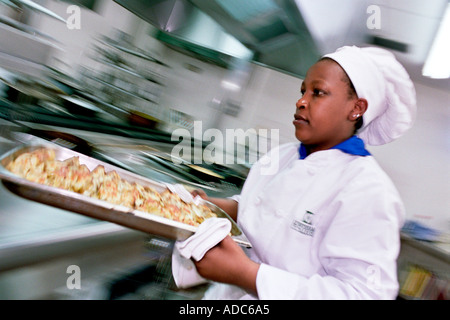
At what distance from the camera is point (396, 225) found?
0.72 meters

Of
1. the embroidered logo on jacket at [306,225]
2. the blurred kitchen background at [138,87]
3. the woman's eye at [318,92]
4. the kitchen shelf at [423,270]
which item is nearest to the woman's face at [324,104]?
the woman's eye at [318,92]

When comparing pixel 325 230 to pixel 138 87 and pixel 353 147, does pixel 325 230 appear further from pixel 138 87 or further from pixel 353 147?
pixel 138 87

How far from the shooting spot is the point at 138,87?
3.15m

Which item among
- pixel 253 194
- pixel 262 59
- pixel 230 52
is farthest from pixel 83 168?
pixel 262 59

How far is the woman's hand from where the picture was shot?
744mm

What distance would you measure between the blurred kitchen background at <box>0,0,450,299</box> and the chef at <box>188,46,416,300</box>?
46 centimetres

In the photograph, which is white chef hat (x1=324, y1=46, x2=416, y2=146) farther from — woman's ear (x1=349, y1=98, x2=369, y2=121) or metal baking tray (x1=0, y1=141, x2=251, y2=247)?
metal baking tray (x1=0, y1=141, x2=251, y2=247)

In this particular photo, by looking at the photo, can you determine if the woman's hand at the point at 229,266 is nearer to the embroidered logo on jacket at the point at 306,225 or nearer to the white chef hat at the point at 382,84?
the embroidered logo on jacket at the point at 306,225

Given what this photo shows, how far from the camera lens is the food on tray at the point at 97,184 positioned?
0.91m

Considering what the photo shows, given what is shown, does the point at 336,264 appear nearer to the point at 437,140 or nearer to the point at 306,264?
the point at 306,264

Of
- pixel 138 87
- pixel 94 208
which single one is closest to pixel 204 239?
pixel 94 208

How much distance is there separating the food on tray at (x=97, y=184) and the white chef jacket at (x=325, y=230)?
21 centimetres

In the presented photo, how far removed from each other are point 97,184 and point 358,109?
0.79 m
